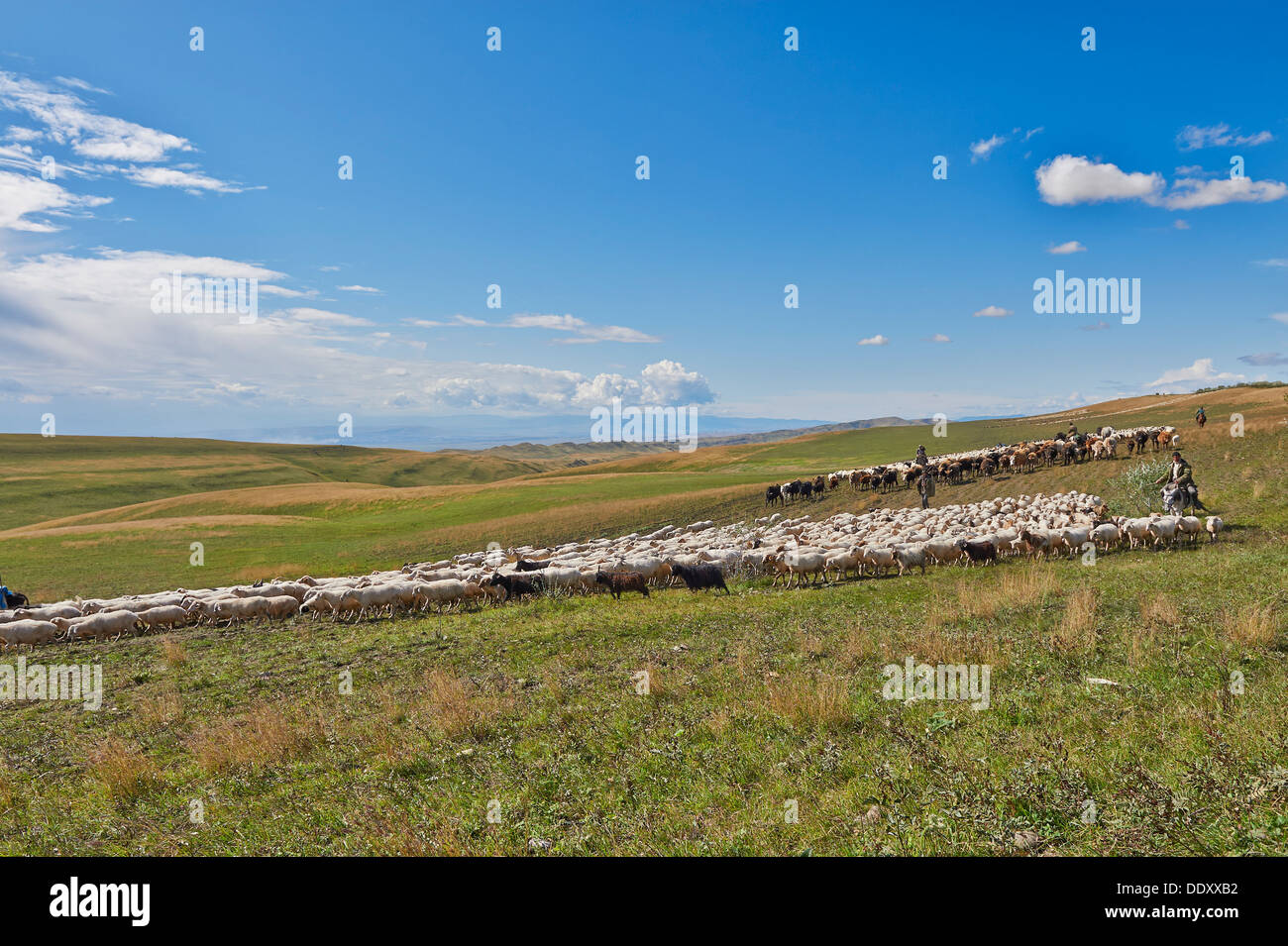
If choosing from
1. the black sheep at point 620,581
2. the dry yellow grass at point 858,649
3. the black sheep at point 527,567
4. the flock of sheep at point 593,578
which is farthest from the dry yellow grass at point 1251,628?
the black sheep at point 527,567

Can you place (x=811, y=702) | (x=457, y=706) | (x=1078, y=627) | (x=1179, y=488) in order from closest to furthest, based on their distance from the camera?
(x=811, y=702) → (x=457, y=706) → (x=1078, y=627) → (x=1179, y=488)

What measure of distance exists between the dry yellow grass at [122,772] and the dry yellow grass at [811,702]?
748 cm

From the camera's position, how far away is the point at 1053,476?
3450 centimetres

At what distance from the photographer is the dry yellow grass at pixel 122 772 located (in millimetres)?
7223


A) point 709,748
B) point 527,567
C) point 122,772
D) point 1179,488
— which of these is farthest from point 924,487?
point 122,772

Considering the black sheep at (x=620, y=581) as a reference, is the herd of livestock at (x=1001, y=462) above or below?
above

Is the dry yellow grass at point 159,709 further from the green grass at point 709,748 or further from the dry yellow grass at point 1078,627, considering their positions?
the dry yellow grass at point 1078,627

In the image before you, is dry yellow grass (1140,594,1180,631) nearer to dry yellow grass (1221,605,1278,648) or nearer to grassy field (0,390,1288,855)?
grassy field (0,390,1288,855)

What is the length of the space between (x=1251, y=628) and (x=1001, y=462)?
111 ft

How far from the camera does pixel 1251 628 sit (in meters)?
8.41

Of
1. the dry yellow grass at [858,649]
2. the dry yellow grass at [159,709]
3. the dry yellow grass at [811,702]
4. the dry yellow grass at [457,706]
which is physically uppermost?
the dry yellow grass at [811,702]

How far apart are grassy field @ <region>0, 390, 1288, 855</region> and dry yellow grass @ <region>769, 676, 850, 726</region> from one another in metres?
0.04

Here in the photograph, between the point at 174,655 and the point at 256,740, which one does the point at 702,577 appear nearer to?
the point at 256,740
